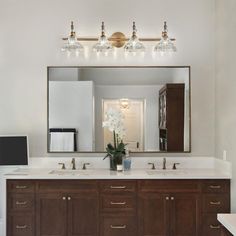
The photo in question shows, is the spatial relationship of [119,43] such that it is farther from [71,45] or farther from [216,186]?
[216,186]

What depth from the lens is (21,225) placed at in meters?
4.07

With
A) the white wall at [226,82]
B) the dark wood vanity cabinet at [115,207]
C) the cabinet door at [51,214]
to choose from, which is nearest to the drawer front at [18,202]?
the dark wood vanity cabinet at [115,207]

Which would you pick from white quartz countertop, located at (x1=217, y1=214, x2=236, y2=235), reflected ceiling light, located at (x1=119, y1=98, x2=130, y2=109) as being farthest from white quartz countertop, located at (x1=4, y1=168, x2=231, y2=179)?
white quartz countertop, located at (x1=217, y1=214, x2=236, y2=235)

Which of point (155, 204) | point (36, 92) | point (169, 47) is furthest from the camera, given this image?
point (36, 92)

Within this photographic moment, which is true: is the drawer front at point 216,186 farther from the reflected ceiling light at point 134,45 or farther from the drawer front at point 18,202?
the drawer front at point 18,202

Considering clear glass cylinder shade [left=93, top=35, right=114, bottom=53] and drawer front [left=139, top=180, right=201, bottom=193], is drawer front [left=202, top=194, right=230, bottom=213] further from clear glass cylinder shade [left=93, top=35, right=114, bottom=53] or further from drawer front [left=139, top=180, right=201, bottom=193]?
clear glass cylinder shade [left=93, top=35, right=114, bottom=53]

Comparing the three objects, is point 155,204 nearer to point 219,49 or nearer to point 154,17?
point 219,49

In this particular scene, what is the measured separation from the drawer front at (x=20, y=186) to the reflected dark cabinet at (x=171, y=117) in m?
1.61

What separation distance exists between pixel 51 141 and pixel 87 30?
1.43 meters

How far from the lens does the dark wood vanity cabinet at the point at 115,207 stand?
13.3ft

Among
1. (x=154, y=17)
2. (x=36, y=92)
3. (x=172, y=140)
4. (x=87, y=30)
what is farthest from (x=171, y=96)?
(x=36, y=92)

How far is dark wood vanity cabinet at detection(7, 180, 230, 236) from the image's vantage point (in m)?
4.05

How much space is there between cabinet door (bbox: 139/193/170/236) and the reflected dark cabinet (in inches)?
30.9

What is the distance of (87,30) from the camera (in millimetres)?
4668
